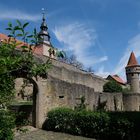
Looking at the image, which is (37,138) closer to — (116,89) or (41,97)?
(41,97)

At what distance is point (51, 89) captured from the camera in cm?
1423

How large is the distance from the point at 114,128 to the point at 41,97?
432 cm

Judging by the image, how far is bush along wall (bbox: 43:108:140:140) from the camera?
10648mm

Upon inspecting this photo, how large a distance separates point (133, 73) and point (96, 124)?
41.0m

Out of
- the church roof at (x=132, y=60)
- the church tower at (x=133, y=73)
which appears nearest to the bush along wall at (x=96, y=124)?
the church tower at (x=133, y=73)

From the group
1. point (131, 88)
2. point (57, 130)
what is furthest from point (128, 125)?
point (131, 88)

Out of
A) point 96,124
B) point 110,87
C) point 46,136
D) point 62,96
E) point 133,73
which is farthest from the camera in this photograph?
point 133,73

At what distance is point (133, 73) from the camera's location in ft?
167

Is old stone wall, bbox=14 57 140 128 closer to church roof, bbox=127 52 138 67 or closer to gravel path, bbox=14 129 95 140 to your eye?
gravel path, bbox=14 129 95 140

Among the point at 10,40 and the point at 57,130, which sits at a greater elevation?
the point at 10,40

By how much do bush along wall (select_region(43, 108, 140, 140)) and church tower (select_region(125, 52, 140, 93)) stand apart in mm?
38839

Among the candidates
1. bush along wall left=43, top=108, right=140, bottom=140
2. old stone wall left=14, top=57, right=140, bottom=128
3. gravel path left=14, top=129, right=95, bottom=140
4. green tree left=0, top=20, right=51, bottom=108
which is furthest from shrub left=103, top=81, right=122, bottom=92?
green tree left=0, top=20, right=51, bottom=108

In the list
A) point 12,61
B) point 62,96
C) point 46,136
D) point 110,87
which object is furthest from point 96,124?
point 110,87

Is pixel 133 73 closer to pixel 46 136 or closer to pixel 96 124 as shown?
pixel 96 124
